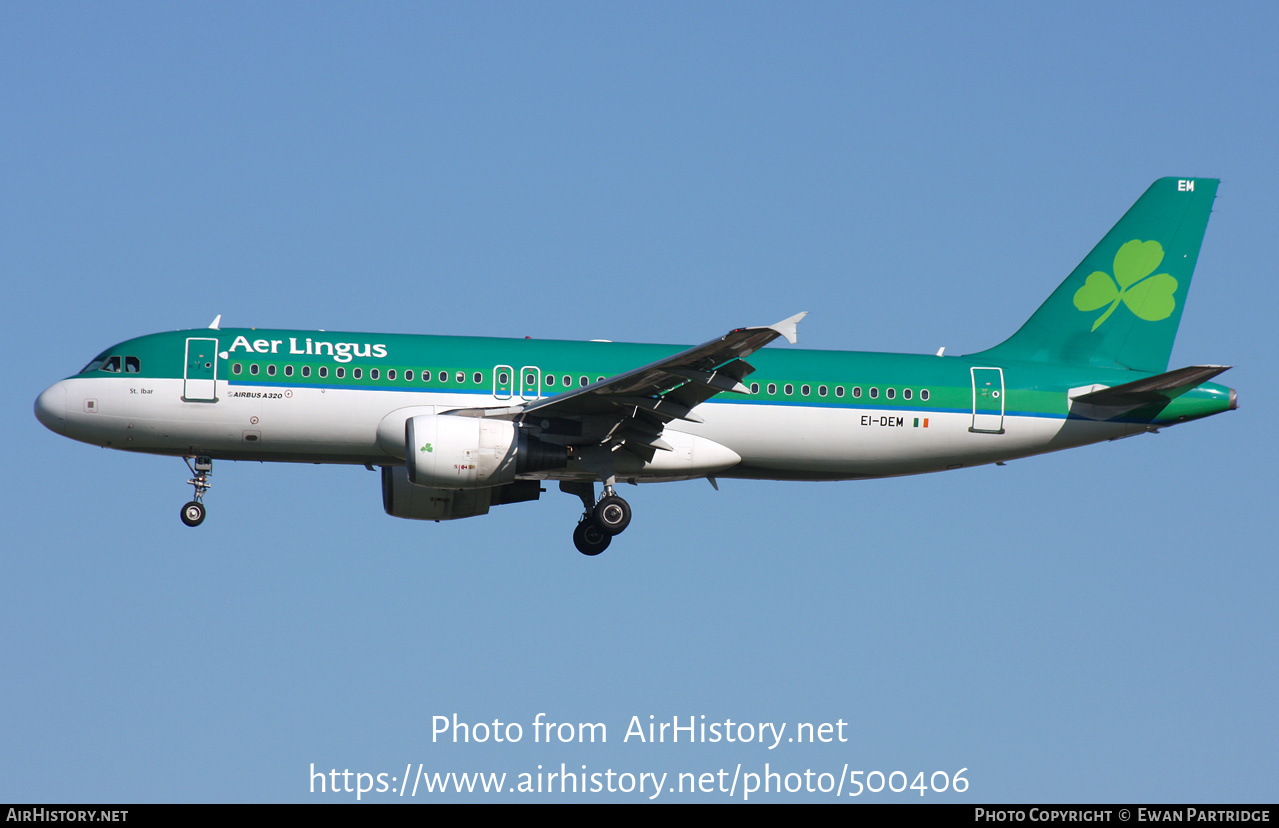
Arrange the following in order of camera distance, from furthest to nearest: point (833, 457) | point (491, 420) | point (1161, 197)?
point (1161, 197)
point (833, 457)
point (491, 420)

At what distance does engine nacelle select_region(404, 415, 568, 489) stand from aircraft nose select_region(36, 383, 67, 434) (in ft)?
22.8

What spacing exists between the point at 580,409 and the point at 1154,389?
12.1 meters

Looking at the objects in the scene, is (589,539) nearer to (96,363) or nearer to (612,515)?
(612,515)

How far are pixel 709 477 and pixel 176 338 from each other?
36.9ft

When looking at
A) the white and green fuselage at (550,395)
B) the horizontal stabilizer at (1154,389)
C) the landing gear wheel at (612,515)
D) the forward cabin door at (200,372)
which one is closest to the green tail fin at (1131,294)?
the white and green fuselage at (550,395)

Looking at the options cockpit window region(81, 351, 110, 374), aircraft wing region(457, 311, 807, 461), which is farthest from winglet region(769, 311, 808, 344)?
cockpit window region(81, 351, 110, 374)

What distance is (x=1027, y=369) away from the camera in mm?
32438

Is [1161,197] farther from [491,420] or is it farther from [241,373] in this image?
[241,373]

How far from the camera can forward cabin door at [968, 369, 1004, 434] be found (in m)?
31.7

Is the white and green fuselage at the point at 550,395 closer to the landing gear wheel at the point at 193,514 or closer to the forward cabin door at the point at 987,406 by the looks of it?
the forward cabin door at the point at 987,406

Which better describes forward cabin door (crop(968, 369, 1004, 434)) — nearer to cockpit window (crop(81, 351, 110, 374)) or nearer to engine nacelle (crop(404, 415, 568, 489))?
engine nacelle (crop(404, 415, 568, 489))

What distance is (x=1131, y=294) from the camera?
1351 inches

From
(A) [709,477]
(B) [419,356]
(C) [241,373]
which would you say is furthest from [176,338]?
(A) [709,477]

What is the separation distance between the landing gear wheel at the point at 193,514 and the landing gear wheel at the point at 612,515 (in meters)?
8.05
